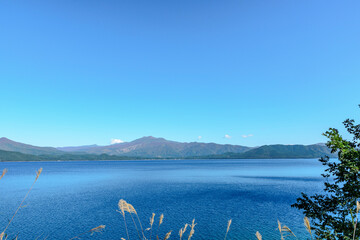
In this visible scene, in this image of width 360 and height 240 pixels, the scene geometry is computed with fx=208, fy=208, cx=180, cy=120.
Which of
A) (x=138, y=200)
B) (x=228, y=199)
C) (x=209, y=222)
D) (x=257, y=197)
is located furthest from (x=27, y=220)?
(x=257, y=197)

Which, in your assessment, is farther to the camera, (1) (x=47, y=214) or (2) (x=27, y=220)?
(1) (x=47, y=214)

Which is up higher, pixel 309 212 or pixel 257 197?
pixel 309 212

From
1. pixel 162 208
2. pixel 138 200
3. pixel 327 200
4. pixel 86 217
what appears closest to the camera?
pixel 327 200

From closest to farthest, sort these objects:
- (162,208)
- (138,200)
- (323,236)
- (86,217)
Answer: (323,236) → (86,217) → (162,208) → (138,200)

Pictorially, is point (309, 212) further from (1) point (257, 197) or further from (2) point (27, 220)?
(1) point (257, 197)

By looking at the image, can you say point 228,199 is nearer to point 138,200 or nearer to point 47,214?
point 138,200

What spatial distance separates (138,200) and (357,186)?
64335mm

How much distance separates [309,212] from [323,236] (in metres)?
2.14

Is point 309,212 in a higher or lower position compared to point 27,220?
higher

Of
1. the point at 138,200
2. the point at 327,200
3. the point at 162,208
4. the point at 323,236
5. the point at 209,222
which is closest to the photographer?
the point at 323,236

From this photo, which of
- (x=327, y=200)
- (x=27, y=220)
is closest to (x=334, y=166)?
(x=327, y=200)

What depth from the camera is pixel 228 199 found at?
68188mm

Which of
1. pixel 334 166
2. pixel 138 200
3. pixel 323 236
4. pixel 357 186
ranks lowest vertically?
pixel 138 200

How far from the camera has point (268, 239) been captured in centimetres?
3453
